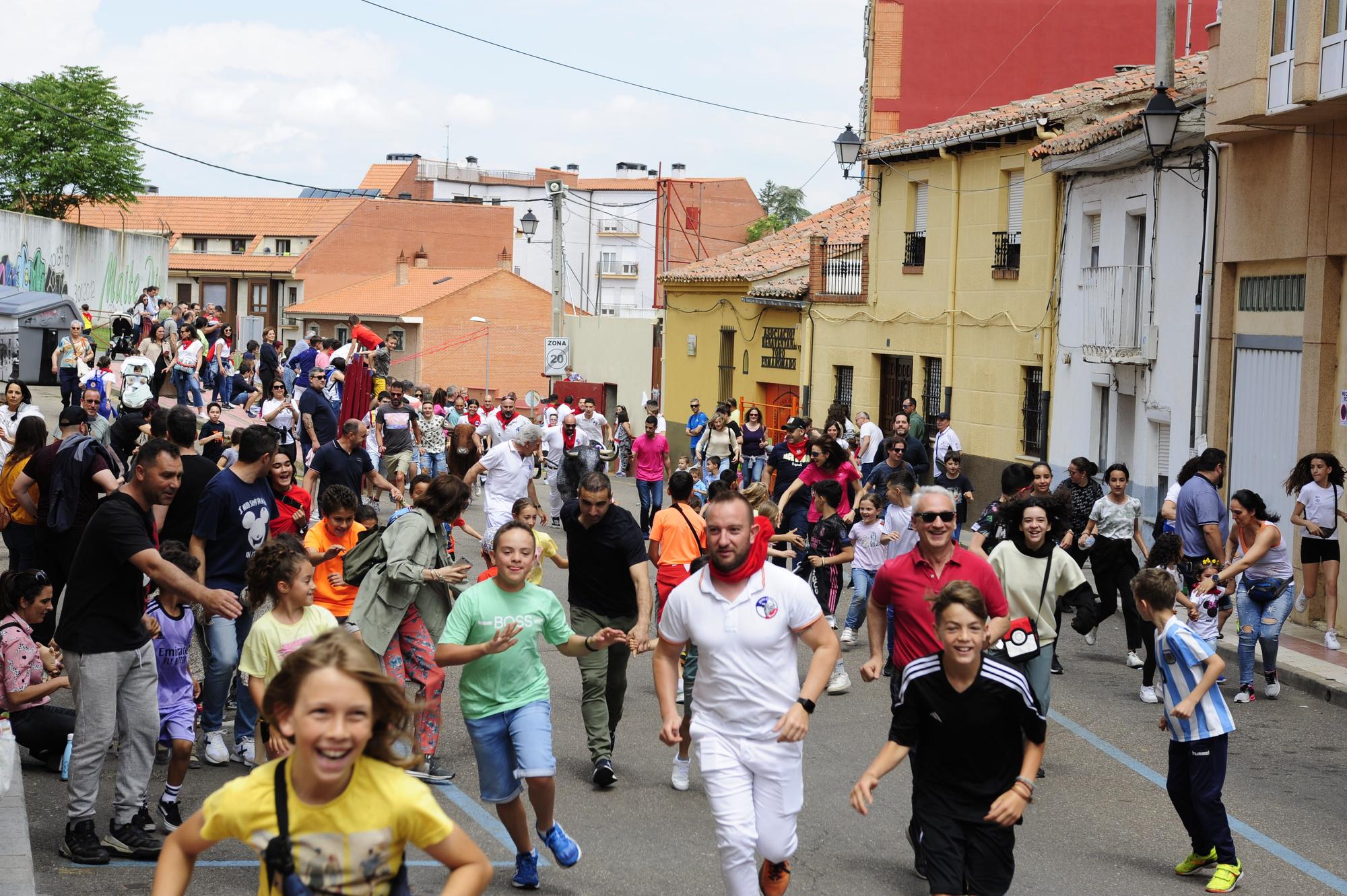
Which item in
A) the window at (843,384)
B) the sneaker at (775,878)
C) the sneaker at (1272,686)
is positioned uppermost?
the window at (843,384)

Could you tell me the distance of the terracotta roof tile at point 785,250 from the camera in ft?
121

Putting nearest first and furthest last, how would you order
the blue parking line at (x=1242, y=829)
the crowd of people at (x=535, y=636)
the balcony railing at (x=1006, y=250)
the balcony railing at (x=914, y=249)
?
the crowd of people at (x=535, y=636) < the blue parking line at (x=1242, y=829) < the balcony railing at (x=1006, y=250) < the balcony railing at (x=914, y=249)

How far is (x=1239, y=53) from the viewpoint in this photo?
16.5m

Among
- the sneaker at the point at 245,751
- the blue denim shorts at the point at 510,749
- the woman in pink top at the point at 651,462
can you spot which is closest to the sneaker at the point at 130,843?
the blue denim shorts at the point at 510,749

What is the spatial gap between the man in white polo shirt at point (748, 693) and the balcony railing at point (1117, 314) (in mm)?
15885

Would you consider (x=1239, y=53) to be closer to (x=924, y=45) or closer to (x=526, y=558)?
(x=526, y=558)

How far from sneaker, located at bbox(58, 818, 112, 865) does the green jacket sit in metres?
1.90

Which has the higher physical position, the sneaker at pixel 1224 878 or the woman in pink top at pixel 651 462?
the woman in pink top at pixel 651 462

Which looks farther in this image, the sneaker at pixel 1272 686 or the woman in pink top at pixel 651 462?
the woman in pink top at pixel 651 462

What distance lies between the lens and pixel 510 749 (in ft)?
22.5

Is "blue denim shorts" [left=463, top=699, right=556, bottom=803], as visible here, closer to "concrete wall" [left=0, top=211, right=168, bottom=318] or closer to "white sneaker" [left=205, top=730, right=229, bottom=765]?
"white sneaker" [left=205, top=730, right=229, bottom=765]

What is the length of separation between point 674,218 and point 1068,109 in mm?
51901

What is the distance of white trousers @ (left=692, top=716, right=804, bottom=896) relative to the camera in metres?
5.65

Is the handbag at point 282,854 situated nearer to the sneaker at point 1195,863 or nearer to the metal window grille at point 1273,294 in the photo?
the sneaker at point 1195,863
